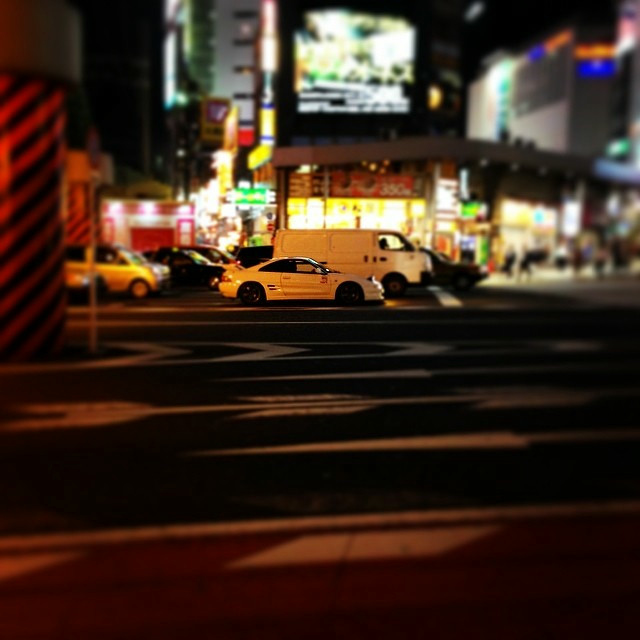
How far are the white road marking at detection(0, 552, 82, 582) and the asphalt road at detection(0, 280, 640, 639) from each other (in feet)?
0.11

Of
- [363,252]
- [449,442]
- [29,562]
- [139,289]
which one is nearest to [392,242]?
[363,252]

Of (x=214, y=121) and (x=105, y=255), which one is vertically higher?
(x=214, y=121)

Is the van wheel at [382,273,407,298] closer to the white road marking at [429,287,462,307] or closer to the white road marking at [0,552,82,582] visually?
the white road marking at [429,287,462,307]

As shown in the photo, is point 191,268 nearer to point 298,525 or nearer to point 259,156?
point 259,156

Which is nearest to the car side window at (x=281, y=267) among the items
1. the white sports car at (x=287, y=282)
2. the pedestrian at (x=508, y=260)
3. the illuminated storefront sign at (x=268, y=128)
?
the white sports car at (x=287, y=282)

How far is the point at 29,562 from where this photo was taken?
21.7 ft

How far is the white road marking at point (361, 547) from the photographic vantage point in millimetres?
6672

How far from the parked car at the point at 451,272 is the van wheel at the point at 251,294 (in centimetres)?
66

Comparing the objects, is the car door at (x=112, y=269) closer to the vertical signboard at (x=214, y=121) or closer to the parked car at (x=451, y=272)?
the vertical signboard at (x=214, y=121)

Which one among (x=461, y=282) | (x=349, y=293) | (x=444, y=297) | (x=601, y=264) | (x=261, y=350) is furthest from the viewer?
(x=601, y=264)

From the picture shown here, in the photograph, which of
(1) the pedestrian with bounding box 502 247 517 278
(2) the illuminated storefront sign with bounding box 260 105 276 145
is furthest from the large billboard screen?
(2) the illuminated storefront sign with bounding box 260 105 276 145

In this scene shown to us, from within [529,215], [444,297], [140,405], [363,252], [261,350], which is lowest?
[140,405]

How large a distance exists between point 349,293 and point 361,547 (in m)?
5.00

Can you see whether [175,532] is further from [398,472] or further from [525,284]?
[525,284]
